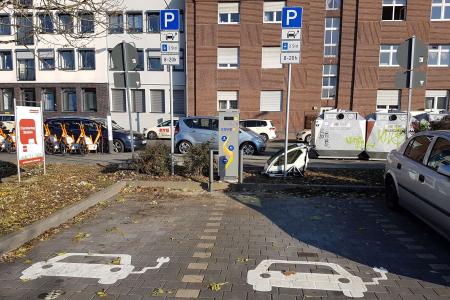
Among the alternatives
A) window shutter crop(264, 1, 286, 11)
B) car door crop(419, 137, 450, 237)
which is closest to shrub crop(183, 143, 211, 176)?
car door crop(419, 137, 450, 237)

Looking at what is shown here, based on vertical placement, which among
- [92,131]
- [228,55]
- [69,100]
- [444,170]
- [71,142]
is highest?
[228,55]

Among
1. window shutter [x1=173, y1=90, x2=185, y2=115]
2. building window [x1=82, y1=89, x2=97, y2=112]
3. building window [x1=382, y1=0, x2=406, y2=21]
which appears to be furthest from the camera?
building window [x1=82, y1=89, x2=97, y2=112]

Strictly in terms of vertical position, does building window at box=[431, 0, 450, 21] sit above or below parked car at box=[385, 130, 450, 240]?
above

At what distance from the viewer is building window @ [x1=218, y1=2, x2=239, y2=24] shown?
2861 centimetres

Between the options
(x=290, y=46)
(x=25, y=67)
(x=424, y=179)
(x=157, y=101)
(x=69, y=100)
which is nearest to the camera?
(x=424, y=179)

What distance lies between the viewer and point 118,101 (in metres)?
31.4

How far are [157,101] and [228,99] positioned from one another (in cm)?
615

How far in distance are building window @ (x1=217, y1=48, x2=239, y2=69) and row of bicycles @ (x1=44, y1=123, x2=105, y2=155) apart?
1539 centimetres

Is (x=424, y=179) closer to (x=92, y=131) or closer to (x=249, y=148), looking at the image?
(x=249, y=148)

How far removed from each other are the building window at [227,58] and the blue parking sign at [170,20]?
816 inches

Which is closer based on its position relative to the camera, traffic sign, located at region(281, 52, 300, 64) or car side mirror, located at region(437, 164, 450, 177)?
car side mirror, located at region(437, 164, 450, 177)

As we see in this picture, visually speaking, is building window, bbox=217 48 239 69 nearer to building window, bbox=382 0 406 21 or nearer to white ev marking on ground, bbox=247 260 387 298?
building window, bbox=382 0 406 21

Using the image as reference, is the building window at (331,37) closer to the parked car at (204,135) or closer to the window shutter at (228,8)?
the window shutter at (228,8)

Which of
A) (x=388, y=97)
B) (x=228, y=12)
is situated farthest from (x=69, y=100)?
(x=388, y=97)
